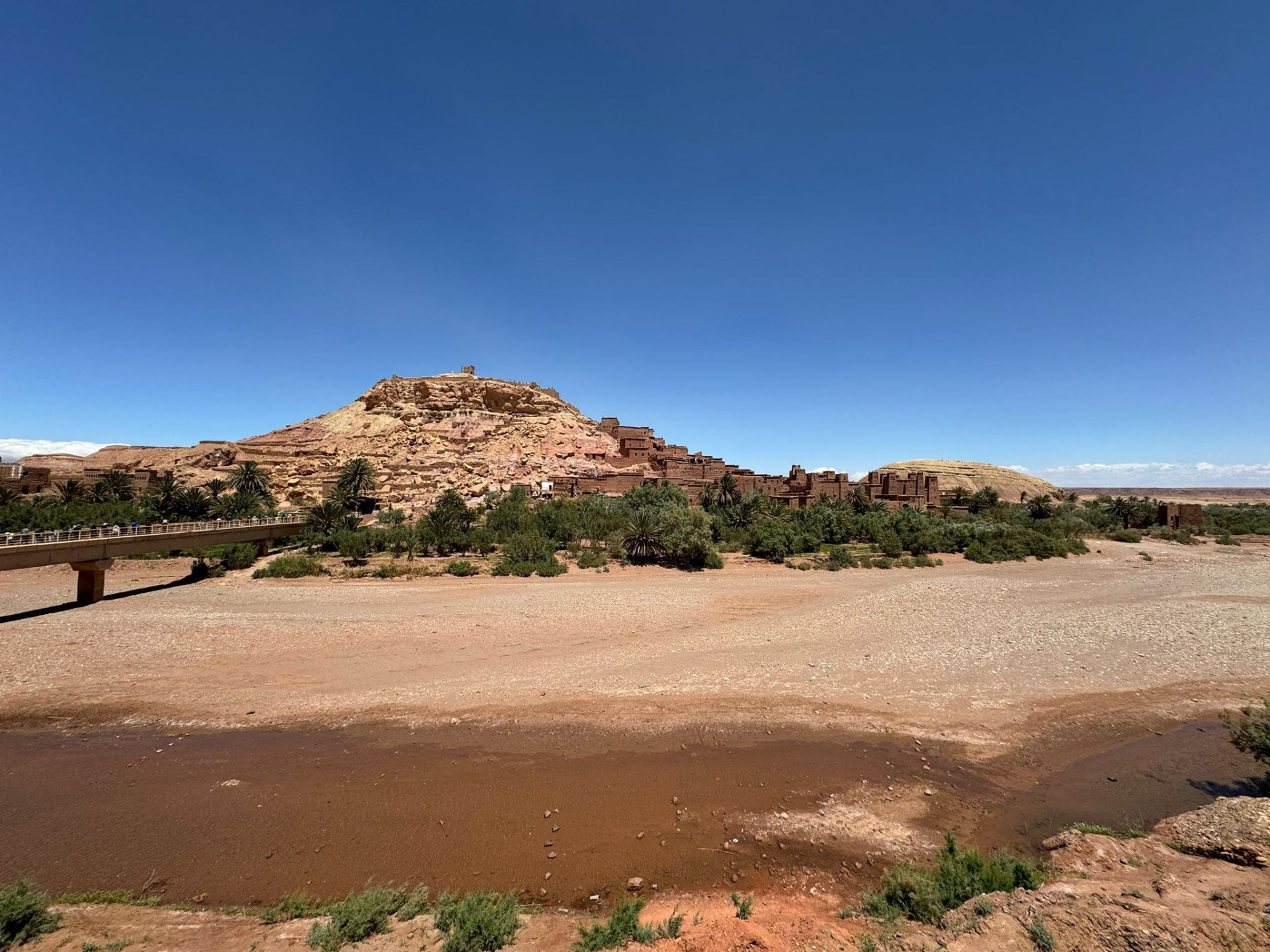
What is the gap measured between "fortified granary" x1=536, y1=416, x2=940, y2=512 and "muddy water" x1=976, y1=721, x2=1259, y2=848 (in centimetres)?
3449

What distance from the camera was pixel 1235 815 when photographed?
200 inches

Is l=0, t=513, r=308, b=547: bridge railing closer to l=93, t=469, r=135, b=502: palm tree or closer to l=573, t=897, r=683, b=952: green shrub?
l=93, t=469, r=135, b=502: palm tree

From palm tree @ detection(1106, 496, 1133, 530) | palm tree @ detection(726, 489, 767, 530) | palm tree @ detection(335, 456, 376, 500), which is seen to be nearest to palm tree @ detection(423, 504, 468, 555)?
palm tree @ detection(335, 456, 376, 500)

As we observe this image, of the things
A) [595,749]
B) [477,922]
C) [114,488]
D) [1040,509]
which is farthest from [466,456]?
[1040,509]

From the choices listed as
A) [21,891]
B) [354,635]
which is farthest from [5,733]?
[21,891]

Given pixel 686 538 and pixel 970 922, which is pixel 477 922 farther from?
pixel 686 538

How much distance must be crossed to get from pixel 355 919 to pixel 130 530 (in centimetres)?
2432

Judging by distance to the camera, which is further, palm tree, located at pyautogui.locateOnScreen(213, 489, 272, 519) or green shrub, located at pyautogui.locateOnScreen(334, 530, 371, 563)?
palm tree, located at pyautogui.locateOnScreen(213, 489, 272, 519)

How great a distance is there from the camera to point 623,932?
425 cm

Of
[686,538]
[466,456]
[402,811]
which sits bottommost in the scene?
[402,811]

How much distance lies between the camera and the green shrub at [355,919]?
13.6ft

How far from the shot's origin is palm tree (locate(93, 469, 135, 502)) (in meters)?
39.3

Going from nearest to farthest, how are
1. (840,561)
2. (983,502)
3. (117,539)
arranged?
(117,539) < (840,561) < (983,502)

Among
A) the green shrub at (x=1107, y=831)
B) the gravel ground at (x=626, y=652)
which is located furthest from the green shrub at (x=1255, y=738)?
the gravel ground at (x=626, y=652)
